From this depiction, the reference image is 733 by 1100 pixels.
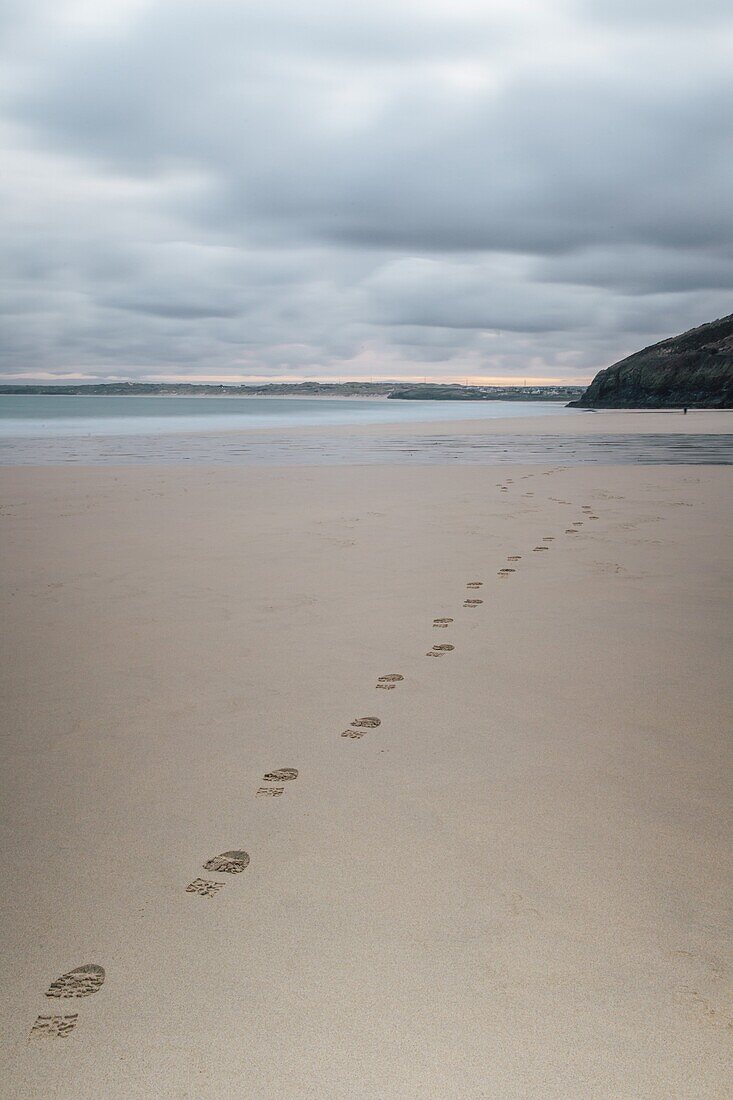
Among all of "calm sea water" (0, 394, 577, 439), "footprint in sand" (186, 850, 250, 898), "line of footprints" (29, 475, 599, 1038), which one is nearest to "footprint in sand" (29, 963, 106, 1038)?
"line of footprints" (29, 475, 599, 1038)

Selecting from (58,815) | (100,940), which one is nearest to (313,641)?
(58,815)

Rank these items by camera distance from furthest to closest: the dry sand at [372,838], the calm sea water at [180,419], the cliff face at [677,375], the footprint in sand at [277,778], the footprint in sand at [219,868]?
the cliff face at [677,375]
the calm sea water at [180,419]
the footprint in sand at [277,778]
the footprint in sand at [219,868]
the dry sand at [372,838]

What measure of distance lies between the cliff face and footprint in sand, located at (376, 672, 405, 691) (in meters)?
61.3

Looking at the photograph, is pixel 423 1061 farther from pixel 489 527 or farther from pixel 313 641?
pixel 489 527

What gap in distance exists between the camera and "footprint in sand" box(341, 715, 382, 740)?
10.5 ft

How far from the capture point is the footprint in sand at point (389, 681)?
12.1 ft

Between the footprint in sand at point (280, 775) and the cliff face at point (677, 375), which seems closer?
the footprint in sand at point (280, 775)

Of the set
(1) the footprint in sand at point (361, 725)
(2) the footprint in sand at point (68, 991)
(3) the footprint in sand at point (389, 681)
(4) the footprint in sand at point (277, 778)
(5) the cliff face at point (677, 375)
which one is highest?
(5) the cliff face at point (677, 375)

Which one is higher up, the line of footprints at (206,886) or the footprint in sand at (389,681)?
the footprint in sand at (389,681)

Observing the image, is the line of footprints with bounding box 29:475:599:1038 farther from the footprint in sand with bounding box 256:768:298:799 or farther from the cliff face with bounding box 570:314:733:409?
the cliff face with bounding box 570:314:733:409

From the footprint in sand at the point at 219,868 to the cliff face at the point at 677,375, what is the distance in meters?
62.9

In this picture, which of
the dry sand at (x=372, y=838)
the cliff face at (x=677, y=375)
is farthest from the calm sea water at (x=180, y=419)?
the dry sand at (x=372, y=838)

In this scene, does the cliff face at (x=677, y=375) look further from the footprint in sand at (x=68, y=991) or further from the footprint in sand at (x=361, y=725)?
the footprint in sand at (x=68, y=991)

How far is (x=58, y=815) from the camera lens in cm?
264
